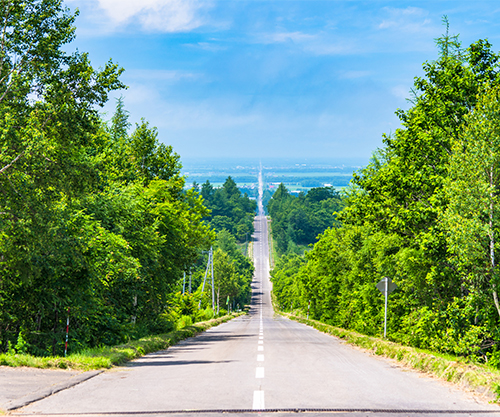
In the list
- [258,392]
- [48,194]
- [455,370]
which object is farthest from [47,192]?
[455,370]

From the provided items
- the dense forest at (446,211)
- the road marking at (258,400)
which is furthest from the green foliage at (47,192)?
the dense forest at (446,211)

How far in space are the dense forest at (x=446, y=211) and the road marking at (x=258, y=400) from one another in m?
9.25

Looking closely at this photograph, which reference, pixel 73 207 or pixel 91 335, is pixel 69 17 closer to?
pixel 73 207

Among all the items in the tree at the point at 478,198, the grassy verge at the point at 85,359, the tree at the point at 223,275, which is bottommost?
the tree at the point at 223,275

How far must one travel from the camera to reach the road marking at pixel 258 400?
7345 millimetres

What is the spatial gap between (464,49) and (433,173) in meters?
5.00

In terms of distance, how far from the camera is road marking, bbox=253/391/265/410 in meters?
7.34

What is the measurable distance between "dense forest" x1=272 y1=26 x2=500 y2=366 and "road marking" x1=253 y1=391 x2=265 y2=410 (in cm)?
925

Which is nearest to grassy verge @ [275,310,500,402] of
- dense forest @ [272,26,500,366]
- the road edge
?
dense forest @ [272,26,500,366]

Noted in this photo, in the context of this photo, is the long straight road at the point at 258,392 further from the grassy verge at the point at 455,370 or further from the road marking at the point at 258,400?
the grassy verge at the point at 455,370

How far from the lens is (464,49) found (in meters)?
20.7

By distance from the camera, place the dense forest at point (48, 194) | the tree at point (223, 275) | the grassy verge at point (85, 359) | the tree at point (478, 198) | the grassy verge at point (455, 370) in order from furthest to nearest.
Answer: the tree at point (223, 275) → the tree at point (478, 198) → the dense forest at point (48, 194) → the grassy verge at point (85, 359) → the grassy verge at point (455, 370)

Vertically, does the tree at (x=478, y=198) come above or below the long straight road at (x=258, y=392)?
above

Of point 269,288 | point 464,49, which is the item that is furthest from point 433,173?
point 269,288
